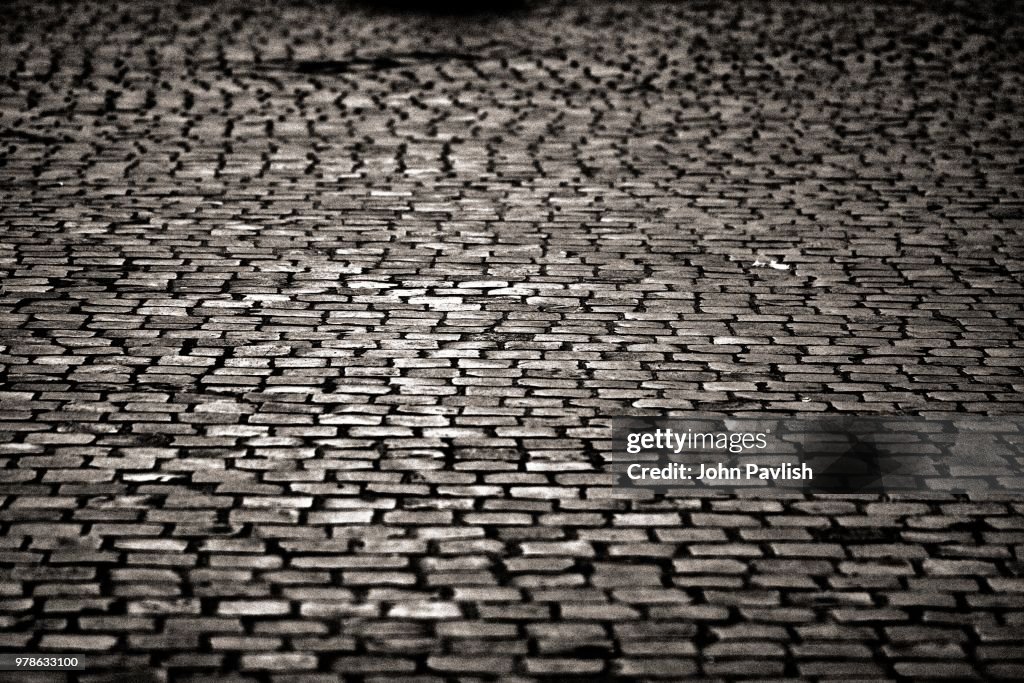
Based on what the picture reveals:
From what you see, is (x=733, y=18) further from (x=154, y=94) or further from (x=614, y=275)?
(x=614, y=275)

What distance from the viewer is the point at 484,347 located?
723 centimetres

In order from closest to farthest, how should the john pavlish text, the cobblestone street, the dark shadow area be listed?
the cobblestone street
the john pavlish text
the dark shadow area

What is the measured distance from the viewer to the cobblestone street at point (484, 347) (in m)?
4.90

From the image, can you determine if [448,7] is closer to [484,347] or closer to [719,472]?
[484,347]

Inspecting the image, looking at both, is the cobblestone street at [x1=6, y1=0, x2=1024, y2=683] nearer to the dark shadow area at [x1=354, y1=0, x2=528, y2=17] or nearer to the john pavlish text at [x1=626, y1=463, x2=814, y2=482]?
the john pavlish text at [x1=626, y1=463, x2=814, y2=482]

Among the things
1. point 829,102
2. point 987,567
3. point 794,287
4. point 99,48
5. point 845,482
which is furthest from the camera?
point 99,48

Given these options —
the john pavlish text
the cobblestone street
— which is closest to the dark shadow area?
the cobblestone street

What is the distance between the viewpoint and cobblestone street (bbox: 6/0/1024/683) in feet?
16.1

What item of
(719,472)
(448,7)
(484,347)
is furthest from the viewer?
(448,7)

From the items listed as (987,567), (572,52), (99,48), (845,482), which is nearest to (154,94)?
(99,48)

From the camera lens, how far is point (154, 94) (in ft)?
39.6

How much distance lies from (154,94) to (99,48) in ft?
6.92

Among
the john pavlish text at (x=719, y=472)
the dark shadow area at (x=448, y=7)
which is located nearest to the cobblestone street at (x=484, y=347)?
the john pavlish text at (x=719, y=472)

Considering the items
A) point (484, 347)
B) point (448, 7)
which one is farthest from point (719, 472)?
point (448, 7)
